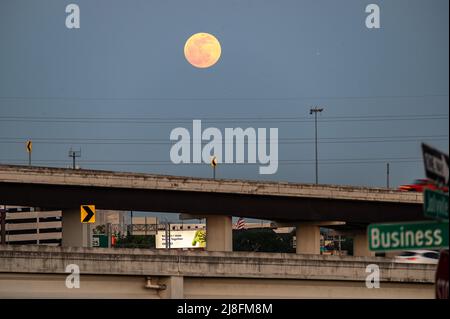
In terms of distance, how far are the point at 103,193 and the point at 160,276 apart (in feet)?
105

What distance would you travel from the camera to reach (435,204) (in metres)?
12.0

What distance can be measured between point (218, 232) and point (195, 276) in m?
39.8

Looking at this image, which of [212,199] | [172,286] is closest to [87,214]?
[172,286]

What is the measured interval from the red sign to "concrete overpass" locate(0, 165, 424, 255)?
64738mm

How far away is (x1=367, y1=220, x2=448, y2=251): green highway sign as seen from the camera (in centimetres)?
1222

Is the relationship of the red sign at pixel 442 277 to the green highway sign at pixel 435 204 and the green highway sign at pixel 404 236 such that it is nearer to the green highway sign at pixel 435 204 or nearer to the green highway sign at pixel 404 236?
the green highway sign at pixel 404 236

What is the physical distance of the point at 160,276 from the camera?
47.2 m

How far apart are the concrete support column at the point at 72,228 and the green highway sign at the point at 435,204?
71300 millimetres

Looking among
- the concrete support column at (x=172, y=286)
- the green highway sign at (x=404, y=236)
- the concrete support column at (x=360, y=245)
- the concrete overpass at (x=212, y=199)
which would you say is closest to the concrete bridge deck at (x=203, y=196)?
the concrete overpass at (x=212, y=199)

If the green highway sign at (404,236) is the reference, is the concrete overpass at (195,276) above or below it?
below

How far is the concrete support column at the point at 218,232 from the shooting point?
86650 millimetres

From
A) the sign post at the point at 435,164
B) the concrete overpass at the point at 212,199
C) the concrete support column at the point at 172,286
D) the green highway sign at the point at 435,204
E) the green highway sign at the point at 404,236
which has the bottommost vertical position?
the concrete support column at the point at 172,286

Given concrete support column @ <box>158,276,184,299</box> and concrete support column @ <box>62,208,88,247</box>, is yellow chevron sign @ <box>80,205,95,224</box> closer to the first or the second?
concrete support column @ <box>158,276,184,299</box>
